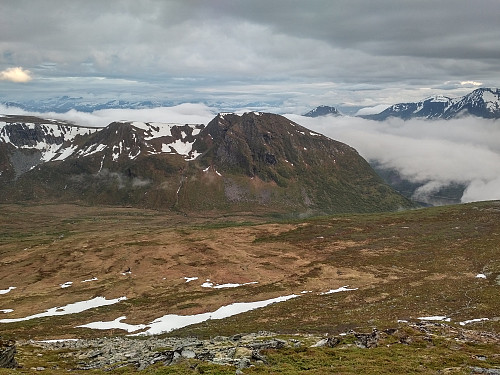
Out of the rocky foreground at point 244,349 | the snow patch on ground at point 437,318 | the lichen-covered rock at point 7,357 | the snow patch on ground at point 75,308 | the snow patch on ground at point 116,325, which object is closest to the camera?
the rocky foreground at point 244,349

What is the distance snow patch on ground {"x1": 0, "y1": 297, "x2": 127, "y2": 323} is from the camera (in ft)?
315

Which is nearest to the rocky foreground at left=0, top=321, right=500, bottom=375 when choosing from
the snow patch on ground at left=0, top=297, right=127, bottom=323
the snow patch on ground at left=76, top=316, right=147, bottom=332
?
the snow patch on ground at left=76, top=316, right=147, bottom=332

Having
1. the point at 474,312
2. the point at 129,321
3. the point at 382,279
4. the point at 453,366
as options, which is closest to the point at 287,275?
the point at 382,279

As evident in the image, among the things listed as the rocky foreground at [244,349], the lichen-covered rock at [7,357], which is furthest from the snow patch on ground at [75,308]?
the lichen-covered rock at [7,357]

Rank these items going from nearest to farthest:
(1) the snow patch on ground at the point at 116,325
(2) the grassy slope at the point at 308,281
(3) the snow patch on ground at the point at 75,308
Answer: (2) the grassy slope at the point at 308,281, (1) the snow patch on ground at the point at 116,325, (3) the snow patch on ground at the point at 75,308

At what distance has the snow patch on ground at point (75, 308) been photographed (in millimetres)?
96062

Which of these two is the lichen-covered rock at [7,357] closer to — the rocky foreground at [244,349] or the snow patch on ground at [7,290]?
the rocky foreground at [244,349]

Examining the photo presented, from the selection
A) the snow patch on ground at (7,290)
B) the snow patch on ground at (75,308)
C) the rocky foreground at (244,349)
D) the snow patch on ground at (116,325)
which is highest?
the rocky foreground at (244,349)

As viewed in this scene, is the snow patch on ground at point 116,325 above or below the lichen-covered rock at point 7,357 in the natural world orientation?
below

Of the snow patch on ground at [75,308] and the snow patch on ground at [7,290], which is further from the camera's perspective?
the snow patch on ground at [7,290]

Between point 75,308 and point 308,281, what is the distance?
64423 mm

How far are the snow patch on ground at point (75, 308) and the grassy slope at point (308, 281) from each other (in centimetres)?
467

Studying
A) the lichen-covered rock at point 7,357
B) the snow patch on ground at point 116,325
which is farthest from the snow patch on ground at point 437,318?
the lichen-covered rock at point 7,357

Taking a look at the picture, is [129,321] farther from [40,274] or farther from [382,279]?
[40,274]
